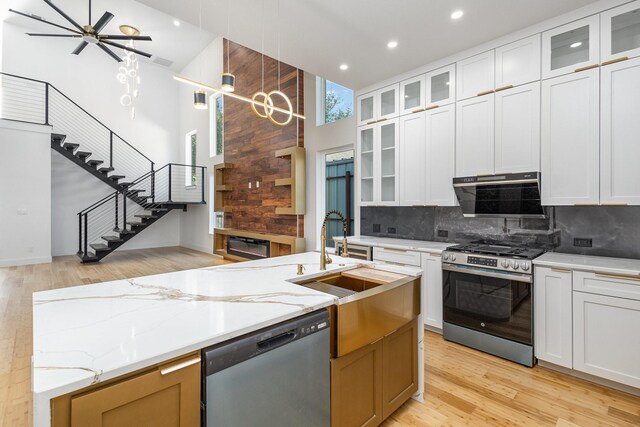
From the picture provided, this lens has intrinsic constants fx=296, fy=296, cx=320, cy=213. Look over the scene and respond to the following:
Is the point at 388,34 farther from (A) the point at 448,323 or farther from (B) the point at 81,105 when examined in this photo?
(B) the point at 81,105

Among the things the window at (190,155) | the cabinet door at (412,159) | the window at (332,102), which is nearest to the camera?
the cabinet door at (412,159)

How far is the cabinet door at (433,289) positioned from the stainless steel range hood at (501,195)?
2.24ft

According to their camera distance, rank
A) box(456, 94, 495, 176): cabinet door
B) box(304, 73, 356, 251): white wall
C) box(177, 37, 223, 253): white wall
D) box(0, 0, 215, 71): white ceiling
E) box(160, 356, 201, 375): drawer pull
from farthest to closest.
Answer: box(177, 37, 223, 253): white wall, box(0, 0, 215, 71): white ceiling, box(304, 73, 356, 251): white wall, box(456, 94, 495, 176): cabinet door, box(160, 356, 201, 375): drawer pull

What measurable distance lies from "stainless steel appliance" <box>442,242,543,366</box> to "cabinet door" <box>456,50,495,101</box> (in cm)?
166

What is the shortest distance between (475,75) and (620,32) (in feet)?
3.58

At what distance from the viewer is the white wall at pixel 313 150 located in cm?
508

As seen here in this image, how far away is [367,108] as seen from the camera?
4.27 m

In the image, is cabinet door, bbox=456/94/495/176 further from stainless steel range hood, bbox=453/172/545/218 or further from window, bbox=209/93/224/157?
window, bbox=209/93/224/157

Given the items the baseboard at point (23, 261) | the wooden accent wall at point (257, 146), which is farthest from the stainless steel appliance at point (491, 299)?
the baseboard at point (23, 261)

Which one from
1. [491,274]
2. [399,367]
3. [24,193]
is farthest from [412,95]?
[24,193]

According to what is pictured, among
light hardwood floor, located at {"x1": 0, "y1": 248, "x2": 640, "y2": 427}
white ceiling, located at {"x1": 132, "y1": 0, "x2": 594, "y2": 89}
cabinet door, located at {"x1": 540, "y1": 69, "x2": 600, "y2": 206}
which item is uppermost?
white ceiling, located at {"x1": 132, "y1": 0, "x2": 594, "y2": 89}

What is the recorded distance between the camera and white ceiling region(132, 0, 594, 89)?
2.57m

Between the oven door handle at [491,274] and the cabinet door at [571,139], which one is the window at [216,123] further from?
the cabinet door at [571,139]

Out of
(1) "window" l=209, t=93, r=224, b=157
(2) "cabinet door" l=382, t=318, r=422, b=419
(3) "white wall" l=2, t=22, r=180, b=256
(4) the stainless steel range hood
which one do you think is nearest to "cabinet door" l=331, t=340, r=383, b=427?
(2) "cabinet door" l=382, t=318, r=422, b=419
